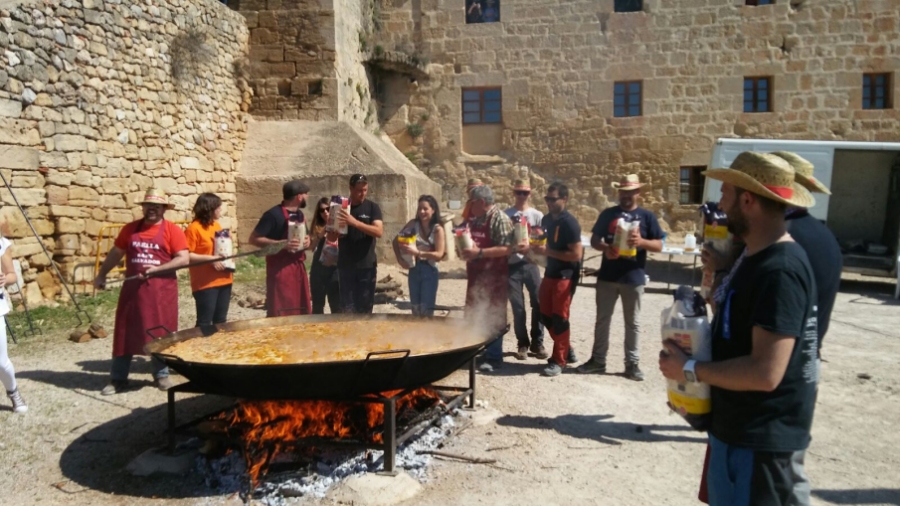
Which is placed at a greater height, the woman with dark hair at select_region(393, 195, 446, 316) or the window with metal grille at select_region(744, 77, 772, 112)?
the window with metal grille at select_region(744, 77, 772, 112)

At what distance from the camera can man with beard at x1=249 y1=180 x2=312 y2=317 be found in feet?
17.8

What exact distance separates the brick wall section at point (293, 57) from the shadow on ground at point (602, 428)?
919 centimetres

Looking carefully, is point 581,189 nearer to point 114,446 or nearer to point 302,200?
point 302,200

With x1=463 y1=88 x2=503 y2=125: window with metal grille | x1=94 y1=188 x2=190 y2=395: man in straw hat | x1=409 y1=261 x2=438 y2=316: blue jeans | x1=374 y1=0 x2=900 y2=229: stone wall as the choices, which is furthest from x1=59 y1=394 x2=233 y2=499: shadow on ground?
x1=463 y1=88 x2=503 y2=125: window with metal grille

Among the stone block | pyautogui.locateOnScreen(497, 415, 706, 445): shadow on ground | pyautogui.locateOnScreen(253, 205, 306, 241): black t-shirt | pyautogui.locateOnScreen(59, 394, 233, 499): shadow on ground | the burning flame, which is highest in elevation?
the stone block

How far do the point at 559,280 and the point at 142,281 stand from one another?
3351 millimetres

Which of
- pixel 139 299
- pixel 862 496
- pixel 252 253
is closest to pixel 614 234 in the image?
pixel 862 496

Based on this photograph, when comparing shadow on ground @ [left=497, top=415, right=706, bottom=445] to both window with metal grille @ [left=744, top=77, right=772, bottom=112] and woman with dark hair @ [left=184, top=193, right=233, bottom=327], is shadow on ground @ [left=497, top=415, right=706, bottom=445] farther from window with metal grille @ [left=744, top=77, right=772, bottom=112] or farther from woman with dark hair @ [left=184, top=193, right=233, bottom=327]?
window with metal grille @ [left=744, top=77, right=772, bottom=112]

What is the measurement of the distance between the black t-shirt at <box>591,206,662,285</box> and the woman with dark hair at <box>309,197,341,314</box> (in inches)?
95.3

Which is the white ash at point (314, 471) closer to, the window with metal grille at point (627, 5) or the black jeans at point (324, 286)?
the black jeans at point (324, 286)

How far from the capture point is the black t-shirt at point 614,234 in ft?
17.1

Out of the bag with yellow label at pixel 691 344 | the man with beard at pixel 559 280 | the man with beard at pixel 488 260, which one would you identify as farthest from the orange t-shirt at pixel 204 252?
the bag with yellow label at pixel 691 344

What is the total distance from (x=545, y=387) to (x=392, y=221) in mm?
6605

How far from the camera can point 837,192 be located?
1192 centimetres
